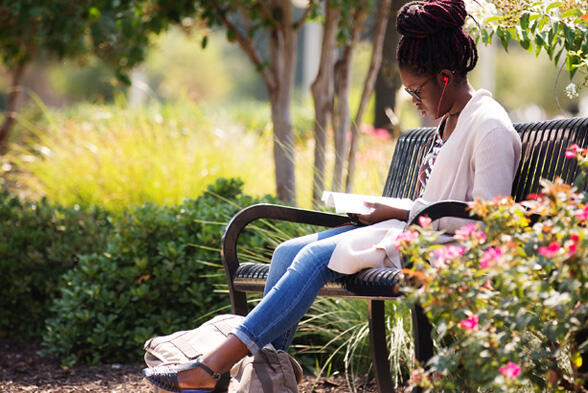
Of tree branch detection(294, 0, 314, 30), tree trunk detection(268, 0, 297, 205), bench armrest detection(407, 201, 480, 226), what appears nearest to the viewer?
bench armrest detection(407, 201, 480, 226)

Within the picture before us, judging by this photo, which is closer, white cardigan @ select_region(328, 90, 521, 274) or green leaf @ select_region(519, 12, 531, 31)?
white cardigan @ select_region(328, 90, 521, 274)

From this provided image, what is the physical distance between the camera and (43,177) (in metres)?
6.60

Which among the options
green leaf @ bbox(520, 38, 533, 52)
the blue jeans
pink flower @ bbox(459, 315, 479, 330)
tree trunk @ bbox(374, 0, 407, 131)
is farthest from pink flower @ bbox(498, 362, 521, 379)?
tree trunk @ bbox(374, 0, 407, 131)

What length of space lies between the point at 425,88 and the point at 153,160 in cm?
366

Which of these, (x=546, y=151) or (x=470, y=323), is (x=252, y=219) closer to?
(x=546, y=151)

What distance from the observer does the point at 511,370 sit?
1.65 m

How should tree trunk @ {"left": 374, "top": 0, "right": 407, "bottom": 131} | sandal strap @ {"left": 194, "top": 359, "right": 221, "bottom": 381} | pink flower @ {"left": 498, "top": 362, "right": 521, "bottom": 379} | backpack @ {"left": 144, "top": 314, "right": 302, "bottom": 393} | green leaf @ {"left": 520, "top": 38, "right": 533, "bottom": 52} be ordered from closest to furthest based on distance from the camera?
pink flower @ {"left": 498, "top": 362, "right": 521, "bottom": 379} → sandal strap @ {"left": 194, "top": 359, "right": 221, "bottom": 381} → backpack @ {"left": 144, "top": 314, "right": 302, "bottom": 393} → green leaf @ {"left": 520, "top": 38, "right": 533, "bottom": 52} → tree trunk @ {"left": 374, "top": 0, "right": 407, "bottom": 131}

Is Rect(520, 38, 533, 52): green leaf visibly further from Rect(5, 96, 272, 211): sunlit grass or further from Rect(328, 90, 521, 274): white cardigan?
Rect(5, 96, 272, 211): sunlit grass

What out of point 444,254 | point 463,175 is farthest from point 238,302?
point 444,254

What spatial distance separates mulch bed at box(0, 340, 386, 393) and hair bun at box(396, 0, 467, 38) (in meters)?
1.51

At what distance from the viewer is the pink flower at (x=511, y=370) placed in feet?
5.41

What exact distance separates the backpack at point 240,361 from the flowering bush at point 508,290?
0.67 metres

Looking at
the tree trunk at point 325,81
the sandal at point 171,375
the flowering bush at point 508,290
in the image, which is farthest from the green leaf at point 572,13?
the tree trunk at point 325,81

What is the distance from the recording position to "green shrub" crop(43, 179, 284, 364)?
3.77m
